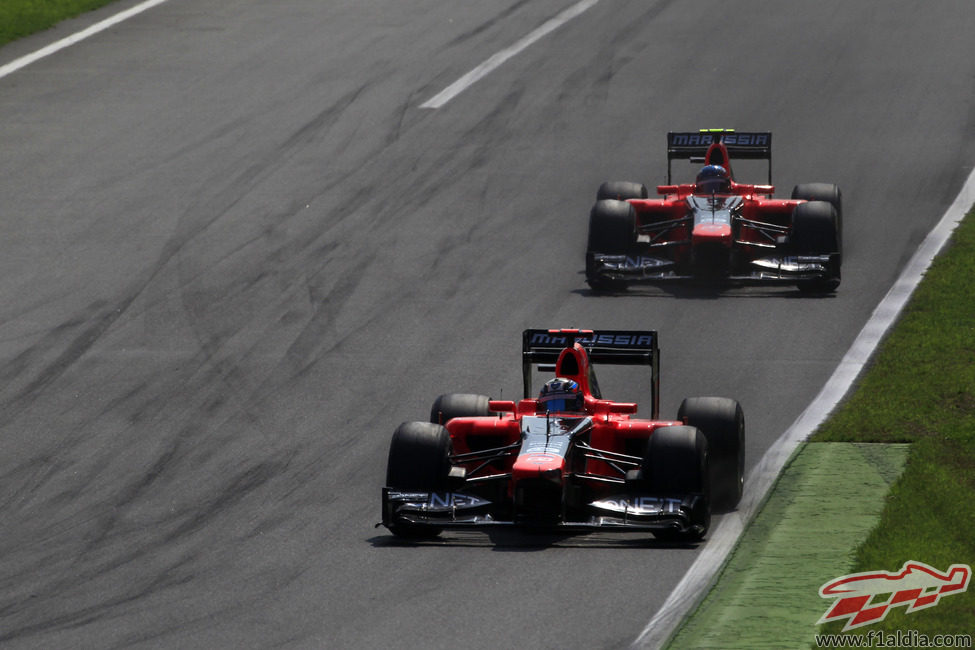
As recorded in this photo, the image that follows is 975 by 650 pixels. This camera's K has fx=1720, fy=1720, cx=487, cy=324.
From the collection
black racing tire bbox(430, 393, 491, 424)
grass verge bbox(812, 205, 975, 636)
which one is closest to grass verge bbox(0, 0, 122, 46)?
grass verge bbox(812, 205, 975, 636)

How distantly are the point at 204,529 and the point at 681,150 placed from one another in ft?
36.6

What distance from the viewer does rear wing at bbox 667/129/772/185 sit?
2373 centimetres

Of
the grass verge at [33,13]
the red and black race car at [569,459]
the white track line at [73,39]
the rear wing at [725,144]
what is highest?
the grass verge at [33,13]

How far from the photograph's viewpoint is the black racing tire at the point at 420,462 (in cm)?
1428

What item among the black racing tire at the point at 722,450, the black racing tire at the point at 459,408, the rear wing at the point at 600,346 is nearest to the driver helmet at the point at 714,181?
the rear wing at the point at 600,346

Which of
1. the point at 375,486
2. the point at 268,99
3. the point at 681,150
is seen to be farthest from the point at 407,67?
the point at 375,486

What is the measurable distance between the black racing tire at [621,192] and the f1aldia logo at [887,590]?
12.1 meters

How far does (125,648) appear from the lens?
12086 mm

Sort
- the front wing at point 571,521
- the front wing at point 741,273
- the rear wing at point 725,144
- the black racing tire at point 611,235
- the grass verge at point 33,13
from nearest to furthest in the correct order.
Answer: the front wing at point 571,521, the front wing at point 741,273, the black racing tire at point 611,235, the rear wing at point 725,144, the grass verge at point 33,13

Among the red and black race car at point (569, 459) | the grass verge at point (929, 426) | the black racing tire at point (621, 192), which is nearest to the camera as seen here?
the grass verge at point (929, 426)

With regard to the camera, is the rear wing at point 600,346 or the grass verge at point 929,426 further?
the rear wing at point 600,346

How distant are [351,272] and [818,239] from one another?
6338 millimetres

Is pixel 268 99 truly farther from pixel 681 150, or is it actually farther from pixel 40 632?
pixel 40 632

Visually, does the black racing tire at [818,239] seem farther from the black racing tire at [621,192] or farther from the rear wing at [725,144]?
the black racing tire at [621,192]
